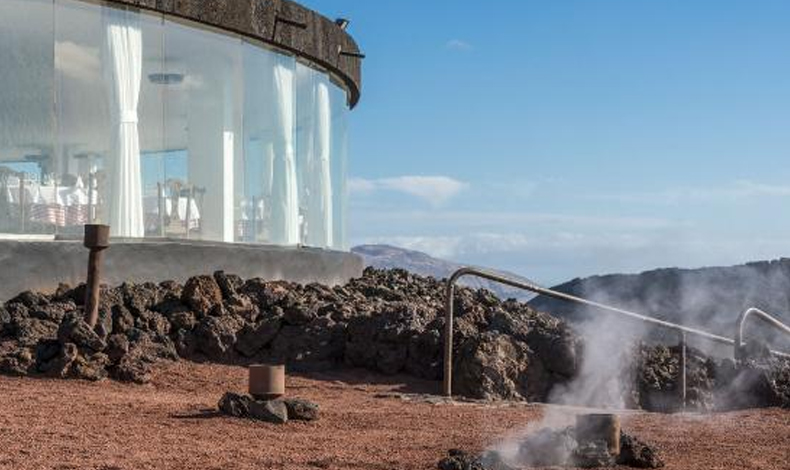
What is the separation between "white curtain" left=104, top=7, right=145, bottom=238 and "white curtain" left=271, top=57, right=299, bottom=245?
124 inches

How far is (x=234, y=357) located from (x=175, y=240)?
3.10 metres

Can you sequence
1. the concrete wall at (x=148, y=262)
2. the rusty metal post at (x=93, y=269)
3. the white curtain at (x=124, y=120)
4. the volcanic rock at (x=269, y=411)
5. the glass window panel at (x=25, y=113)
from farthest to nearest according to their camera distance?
the white curtain at (x=124, y=120) → the glass window panel at (x=25, y=113) → the concrete wall at (x=148, y=262) → the rusty metal post at (x=93, y=269) → the volcanic rock at (x=269, y=411)

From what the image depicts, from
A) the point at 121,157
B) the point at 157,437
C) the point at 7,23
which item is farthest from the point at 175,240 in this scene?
the point at 157,437

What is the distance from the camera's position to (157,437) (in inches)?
328

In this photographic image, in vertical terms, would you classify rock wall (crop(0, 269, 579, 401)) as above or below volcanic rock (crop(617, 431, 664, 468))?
above

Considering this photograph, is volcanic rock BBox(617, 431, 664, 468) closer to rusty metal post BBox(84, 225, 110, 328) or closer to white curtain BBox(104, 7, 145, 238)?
rusty metal post BBox(84, 225, 110, 328)

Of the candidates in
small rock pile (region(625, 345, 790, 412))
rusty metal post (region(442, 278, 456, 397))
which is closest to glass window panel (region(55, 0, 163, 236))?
rusty metal post (region(442, 278, 456, 397))

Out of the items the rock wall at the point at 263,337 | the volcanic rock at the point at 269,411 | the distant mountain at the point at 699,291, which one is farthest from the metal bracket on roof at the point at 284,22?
the distant mountain at the point at 699,291

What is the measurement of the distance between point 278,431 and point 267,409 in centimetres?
41

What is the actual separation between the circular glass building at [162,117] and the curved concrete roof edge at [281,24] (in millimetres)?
30

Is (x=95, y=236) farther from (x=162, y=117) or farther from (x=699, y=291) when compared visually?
(x=699, y=291)

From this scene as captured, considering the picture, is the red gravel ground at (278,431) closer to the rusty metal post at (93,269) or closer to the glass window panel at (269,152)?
the rusty metal post at (93,269)

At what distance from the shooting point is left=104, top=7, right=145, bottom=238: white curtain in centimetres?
1577

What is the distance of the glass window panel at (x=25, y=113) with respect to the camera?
1461cm
